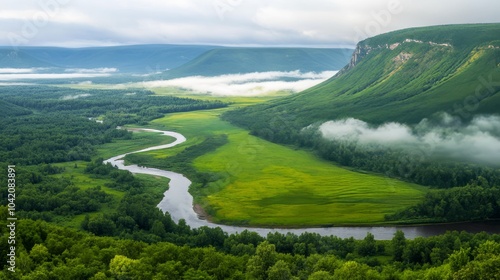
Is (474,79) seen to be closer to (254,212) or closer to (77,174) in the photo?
(254,212)

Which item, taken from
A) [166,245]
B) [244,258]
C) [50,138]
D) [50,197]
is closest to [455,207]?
[244,258]

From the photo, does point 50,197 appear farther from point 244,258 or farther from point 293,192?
point 293,192

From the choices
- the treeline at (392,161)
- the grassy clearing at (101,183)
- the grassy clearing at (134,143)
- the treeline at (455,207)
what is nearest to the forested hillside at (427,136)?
the treeline at (392,161)

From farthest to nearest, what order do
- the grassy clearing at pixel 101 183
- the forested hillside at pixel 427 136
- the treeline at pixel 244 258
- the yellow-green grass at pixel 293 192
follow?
the forested hillside at pixel 427 136
the yellow-green grass at pixel 293 192
the grassy clearing at pixel 101 183
the treeline at pixel 244 258

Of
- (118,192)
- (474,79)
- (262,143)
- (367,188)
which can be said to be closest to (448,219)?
(367,188)

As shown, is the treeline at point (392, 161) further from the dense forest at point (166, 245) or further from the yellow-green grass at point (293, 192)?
the yellow-green grass at point (293, 192)

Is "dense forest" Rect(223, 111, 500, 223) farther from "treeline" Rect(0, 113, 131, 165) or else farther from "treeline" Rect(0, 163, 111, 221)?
"treeline" Rect(0, 163, 111, 221)
